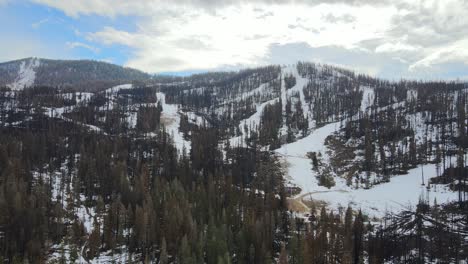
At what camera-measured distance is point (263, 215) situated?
122250 mm

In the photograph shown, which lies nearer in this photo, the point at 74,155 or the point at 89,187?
the point at 89,187

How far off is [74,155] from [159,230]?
10372 centimetres

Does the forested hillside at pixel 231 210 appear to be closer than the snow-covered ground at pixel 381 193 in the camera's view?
Yes

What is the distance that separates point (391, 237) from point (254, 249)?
4811cm

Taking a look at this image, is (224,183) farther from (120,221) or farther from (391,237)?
(391,237)

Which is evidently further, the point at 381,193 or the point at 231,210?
the point at 381,193

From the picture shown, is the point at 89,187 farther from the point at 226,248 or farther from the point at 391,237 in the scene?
the point at 391,237

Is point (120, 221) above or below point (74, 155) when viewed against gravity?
below

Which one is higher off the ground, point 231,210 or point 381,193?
point 231,210

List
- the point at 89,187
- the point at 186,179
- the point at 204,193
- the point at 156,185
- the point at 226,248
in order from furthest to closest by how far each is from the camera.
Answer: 1. the point at 186,179
2. the point at 89,187
3. the point at 156,185
4. the point at 204,193
5. the point at 226,248

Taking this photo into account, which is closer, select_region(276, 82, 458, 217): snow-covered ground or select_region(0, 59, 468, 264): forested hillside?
select_region(0, 59, 468, 264): forested hillside

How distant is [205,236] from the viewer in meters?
110

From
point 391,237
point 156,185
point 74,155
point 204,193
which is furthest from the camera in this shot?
point 74,155

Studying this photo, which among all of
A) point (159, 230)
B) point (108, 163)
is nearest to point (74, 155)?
point (108, 163)
